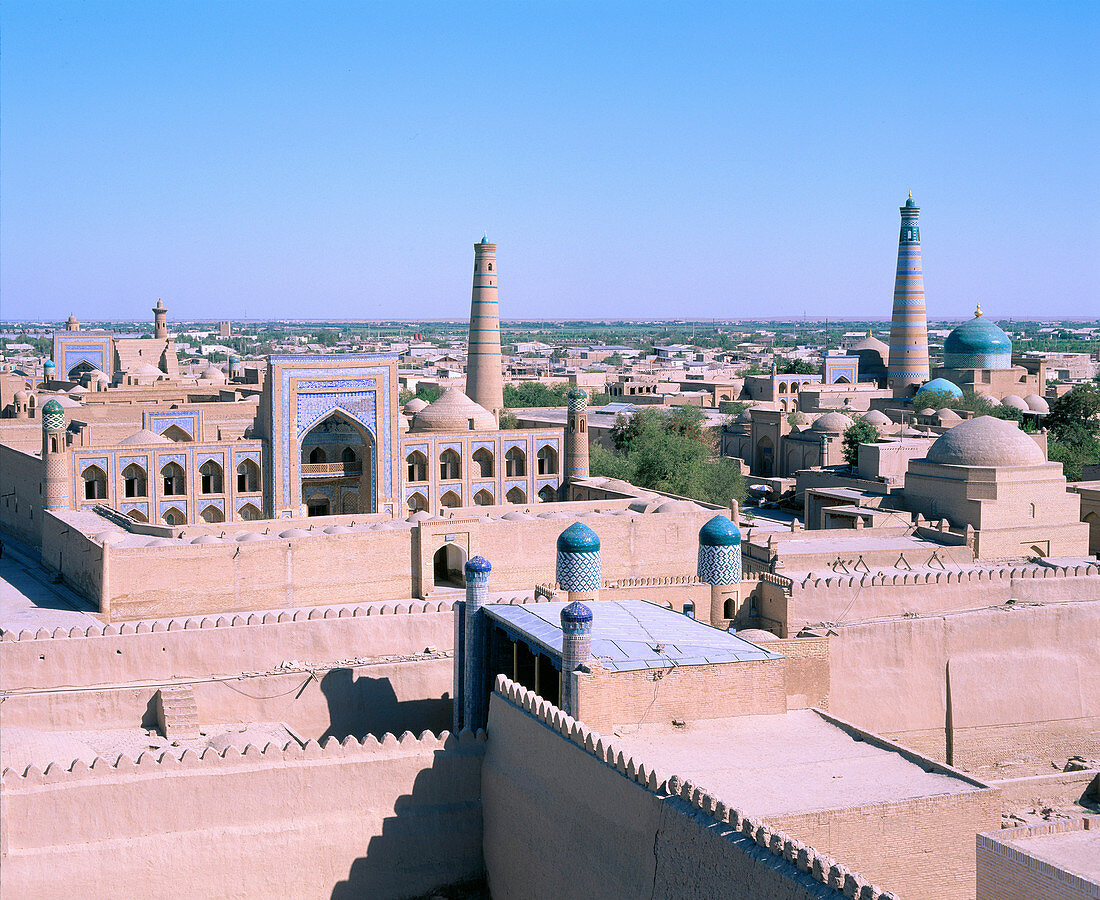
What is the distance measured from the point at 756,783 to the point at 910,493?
16735 millimetres

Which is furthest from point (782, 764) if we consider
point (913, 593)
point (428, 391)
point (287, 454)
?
point (428, 391)

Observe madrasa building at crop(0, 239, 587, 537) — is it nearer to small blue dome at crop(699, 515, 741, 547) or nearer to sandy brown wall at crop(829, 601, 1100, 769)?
small blue dome at crop(699, 515, 741, 547)

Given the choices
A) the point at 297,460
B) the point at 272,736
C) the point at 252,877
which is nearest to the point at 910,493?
the point at 297,460

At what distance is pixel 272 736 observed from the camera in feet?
54.6

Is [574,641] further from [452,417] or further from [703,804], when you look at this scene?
[452,417]

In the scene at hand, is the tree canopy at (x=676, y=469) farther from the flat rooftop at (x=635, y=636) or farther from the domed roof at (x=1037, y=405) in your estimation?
the flat rooftop at (x=635, y=636)

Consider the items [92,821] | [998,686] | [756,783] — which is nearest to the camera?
[756,783]

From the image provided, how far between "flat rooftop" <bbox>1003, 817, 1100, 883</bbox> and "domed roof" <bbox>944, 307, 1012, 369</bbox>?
4423 cm

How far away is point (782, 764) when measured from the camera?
12984mm

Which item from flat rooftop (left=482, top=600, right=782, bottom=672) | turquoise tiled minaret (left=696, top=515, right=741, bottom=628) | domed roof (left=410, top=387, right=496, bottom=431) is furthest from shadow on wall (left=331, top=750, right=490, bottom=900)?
domed roof (left=410, top=387, right=496, bottom=431)

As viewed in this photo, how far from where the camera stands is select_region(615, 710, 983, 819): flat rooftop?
12.0m

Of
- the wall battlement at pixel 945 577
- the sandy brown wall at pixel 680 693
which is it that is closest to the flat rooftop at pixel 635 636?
the sandy brown wall at pixel 680 693

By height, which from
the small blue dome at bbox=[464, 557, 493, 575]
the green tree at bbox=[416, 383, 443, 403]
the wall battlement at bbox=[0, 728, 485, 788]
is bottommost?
the wall battlement at bbox=[0, 728, 485, 788]

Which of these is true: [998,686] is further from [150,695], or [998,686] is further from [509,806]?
[150,695]
